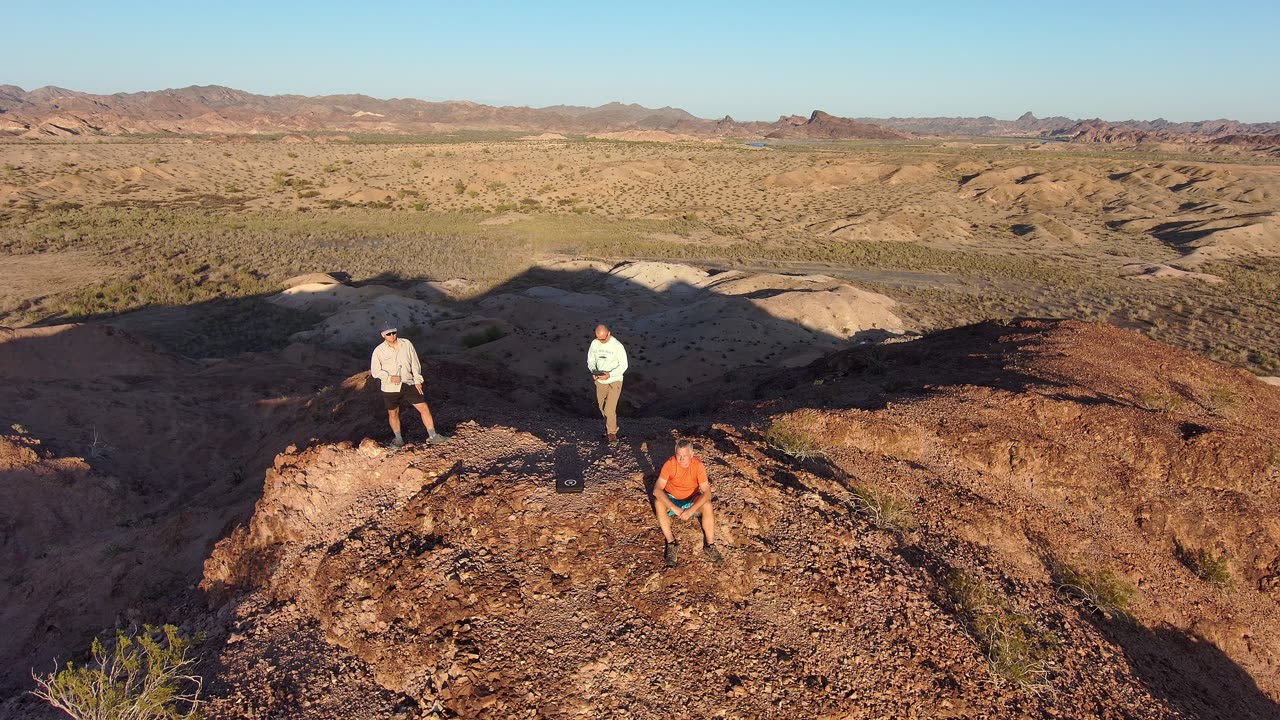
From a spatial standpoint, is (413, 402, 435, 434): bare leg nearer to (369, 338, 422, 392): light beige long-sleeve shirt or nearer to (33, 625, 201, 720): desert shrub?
(369, 338, 422, 392): light beige long-sleeve shirt

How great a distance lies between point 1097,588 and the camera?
5609 millimetres

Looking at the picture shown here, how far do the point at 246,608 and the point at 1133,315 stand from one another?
28540mm

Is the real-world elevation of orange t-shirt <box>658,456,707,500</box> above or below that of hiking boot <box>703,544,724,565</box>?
above

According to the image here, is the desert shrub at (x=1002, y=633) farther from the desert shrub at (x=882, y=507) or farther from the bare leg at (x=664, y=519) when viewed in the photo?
the bare leg at (x=664, y=519)

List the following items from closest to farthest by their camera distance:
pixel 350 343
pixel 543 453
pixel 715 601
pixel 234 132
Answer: pixel 715 601
pixel 543 453
pixel 350 343
pixel 234 132

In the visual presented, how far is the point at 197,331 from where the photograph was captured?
Answer: 20.6 metres

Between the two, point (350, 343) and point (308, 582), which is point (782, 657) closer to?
point (308, 582)

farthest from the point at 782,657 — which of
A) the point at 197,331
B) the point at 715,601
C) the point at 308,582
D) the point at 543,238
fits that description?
the point at 543,238

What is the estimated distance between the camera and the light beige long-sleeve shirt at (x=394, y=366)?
22.5 ft

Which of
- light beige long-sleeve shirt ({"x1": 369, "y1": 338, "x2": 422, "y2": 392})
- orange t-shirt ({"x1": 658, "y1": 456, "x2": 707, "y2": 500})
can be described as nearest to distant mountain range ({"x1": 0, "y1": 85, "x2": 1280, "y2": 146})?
light beige long-sleeve shirt ({"x1": 369, "y1": 338, "x2": 422, "y2": 392})

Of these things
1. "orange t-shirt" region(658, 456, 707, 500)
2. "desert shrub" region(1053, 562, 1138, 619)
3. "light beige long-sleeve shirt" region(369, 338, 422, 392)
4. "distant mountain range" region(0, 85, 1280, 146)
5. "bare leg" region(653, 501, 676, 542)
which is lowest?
"desert shrub" region(1053, 562, 1138, 619)

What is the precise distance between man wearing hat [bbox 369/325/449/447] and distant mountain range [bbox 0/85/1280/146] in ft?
323

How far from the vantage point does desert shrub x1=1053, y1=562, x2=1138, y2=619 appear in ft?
17.9

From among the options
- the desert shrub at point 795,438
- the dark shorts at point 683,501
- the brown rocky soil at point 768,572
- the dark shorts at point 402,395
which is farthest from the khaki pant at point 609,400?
the dark shorts at point 683,501
